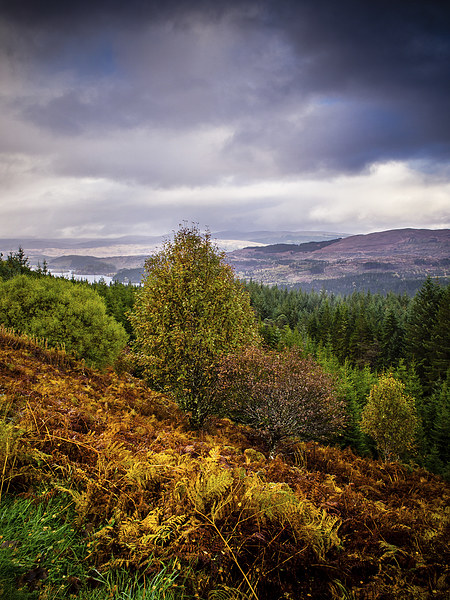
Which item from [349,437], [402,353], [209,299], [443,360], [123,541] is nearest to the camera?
[123,541]

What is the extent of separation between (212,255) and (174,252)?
188cm

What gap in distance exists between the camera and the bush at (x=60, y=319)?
69.3 ft

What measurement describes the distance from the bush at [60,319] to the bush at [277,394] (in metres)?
14.4

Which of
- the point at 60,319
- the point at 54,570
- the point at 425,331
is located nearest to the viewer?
the point at 54,570

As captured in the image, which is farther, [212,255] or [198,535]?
[212,255]

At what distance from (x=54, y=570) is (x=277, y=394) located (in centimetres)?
849

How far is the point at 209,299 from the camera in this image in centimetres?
1296

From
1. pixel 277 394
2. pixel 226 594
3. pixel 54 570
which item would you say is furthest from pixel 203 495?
pixel 277 394

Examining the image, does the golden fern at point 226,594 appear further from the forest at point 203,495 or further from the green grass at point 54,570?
the green grass at point 54,570

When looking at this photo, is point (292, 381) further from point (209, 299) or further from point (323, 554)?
point (323, 554)

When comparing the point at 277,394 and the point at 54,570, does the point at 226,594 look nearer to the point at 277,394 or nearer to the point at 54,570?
the point at 54,570

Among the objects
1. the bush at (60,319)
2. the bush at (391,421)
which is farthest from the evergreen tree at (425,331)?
the bush at (60,319)

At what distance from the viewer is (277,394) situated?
10.4 metres

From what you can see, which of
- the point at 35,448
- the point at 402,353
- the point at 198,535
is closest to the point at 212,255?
the point at 35,448
